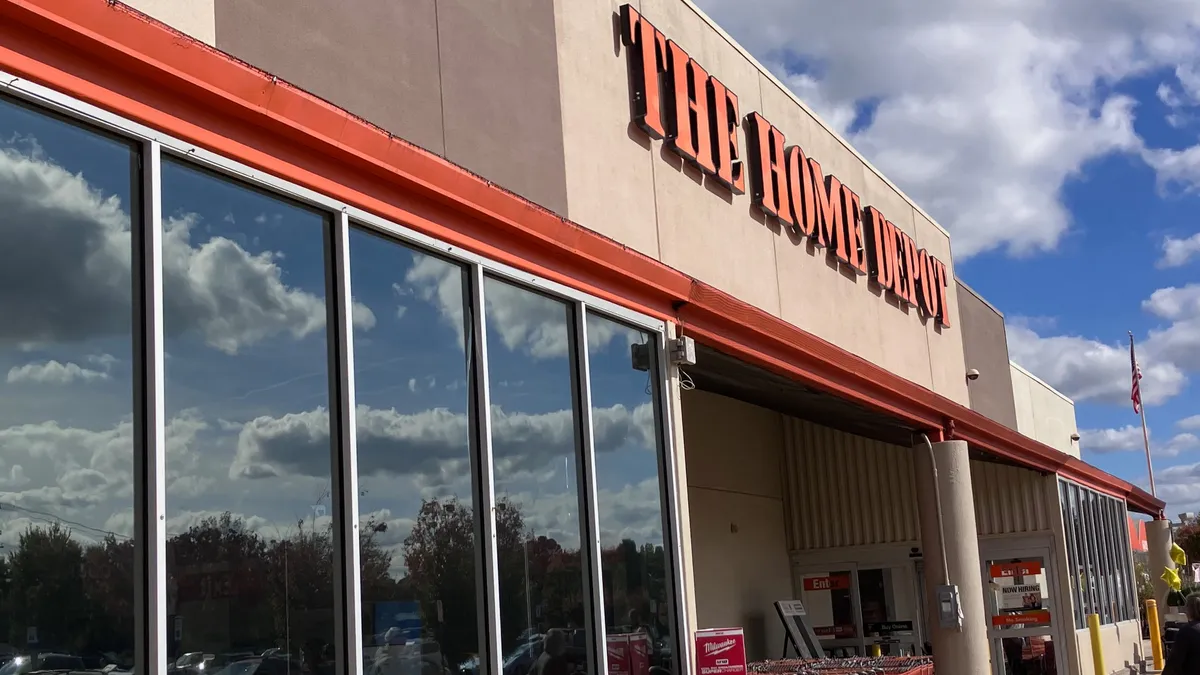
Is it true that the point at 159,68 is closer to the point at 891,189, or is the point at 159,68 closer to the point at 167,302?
the point at 167,302

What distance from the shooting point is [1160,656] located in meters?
26.0

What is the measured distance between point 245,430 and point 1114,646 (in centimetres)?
2192

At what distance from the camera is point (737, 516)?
1789cm

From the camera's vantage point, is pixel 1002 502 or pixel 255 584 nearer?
pixel 255 584

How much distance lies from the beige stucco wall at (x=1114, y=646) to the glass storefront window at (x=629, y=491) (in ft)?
45.3

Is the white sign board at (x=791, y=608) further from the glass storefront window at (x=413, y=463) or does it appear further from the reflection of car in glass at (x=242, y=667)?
the reflection of car in glass at (x=242, y=667)

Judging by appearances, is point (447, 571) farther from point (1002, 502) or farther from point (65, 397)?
point (1002, 502)

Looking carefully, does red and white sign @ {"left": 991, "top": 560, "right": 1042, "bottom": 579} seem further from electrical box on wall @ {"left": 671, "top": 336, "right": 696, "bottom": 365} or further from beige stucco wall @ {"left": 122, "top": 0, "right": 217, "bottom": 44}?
beige stucco wall @ {"left": 122, "top": 0, "right": 217, "bottom": 44}

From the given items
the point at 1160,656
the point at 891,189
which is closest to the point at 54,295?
the point at 891,189

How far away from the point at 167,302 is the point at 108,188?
0.50 meters

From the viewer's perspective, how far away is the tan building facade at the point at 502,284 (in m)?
4.93

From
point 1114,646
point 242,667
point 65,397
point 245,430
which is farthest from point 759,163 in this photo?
point 1114,646

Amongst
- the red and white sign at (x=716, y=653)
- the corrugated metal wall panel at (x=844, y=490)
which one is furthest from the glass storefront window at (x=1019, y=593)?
the red and white sign at (x=716, y=653)

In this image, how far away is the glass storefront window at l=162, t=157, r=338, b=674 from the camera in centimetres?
486
